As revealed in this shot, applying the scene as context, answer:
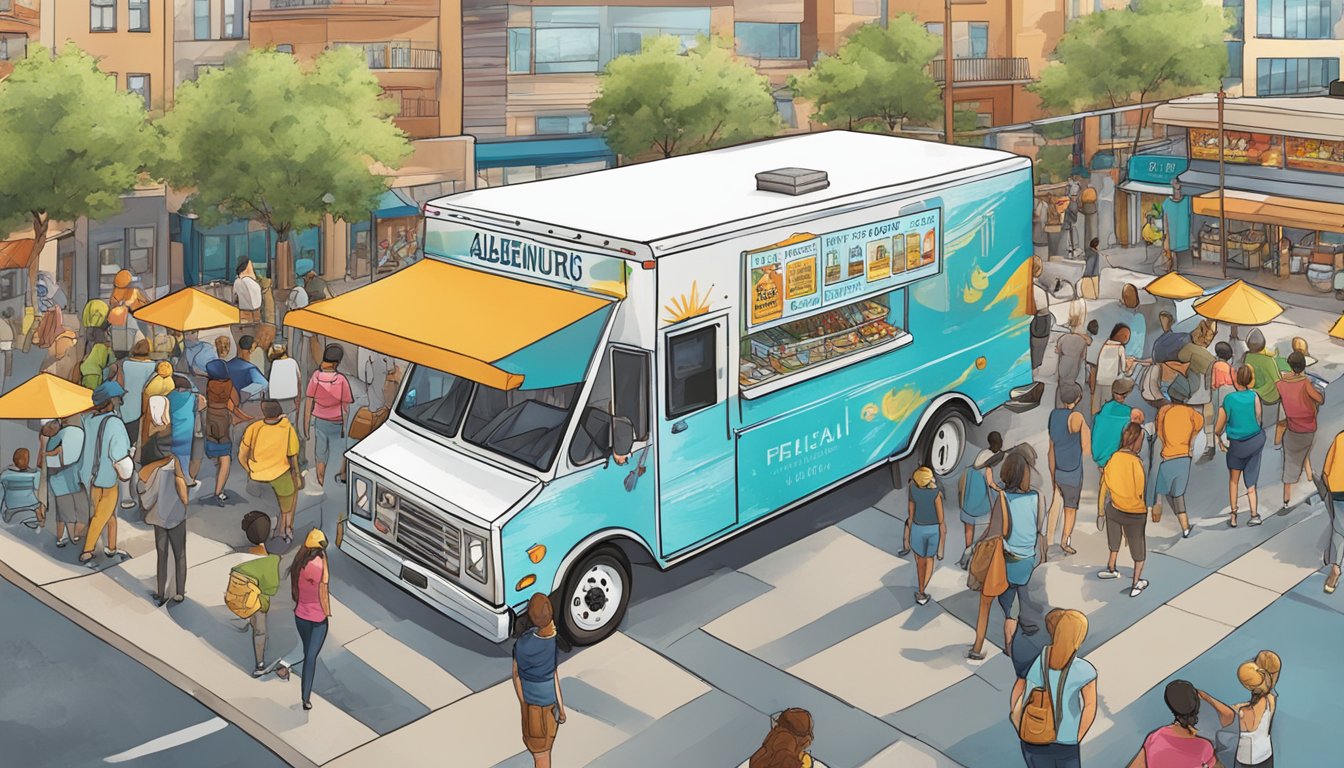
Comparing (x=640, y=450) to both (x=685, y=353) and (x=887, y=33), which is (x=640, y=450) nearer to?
(x=685, y=353)

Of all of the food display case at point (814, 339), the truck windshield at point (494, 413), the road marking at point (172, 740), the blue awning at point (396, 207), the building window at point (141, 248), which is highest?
the blue awning at point (396, 207)

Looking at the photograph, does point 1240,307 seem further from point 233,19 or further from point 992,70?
point 992,70

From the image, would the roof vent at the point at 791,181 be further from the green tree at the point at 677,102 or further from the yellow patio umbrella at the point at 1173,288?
the green tree at the point at 677,102

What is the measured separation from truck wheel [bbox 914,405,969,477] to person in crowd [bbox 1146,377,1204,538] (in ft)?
7.35

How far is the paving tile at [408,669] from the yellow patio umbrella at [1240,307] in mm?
10415

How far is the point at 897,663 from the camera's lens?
40.9ft

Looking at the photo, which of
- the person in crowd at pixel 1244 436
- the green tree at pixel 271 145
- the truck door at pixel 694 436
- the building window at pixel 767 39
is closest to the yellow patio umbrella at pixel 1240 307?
the person in crowd at pixel 1244 436

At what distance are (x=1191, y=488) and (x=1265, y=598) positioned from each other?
9.13ft

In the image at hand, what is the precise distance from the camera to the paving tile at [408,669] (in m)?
12.0

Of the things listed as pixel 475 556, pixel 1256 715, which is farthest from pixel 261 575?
pixel 1256 715

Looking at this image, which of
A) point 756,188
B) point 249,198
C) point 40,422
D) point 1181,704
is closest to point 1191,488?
point 756,188

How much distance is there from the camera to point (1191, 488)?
16.2m

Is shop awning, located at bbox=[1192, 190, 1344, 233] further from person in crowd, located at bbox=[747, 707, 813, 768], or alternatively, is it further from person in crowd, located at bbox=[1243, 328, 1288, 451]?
person in crowd, located at bbox=[747, 707, 813, 768]

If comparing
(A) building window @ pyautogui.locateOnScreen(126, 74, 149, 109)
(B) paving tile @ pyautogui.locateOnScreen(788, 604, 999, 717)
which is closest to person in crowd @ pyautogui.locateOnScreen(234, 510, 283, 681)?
(B) paving tile @ pyautogui.locateOnScreen(788, 604, 999, 717)
